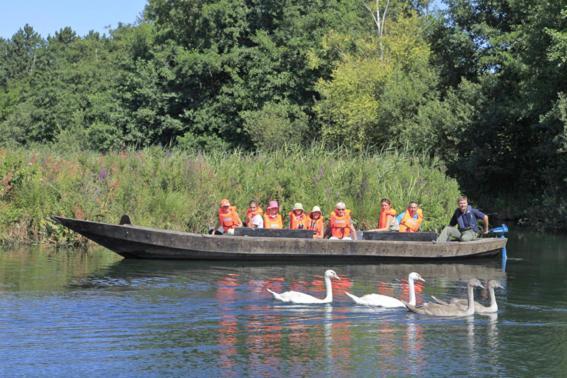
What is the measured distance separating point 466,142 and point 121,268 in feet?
76.7

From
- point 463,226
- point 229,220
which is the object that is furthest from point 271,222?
point 463,226

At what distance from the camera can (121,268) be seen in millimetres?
21109

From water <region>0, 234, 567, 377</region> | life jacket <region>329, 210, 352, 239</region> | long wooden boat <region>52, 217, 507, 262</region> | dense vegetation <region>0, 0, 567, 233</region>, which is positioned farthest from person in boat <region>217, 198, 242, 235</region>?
dense vegetation <region>0, 0, 567, 233</region>

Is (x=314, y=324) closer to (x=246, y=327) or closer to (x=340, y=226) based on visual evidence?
(x=246, y=327)

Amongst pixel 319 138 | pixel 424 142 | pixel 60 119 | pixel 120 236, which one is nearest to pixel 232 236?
pixel 120 236

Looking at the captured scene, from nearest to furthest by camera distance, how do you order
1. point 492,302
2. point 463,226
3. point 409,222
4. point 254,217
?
1. point 492,302
2. point 254,217
3. point 409,222
4. point 463,226

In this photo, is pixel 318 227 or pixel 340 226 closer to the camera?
pixel 340 226

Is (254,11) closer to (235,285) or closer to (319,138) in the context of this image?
(319,138)

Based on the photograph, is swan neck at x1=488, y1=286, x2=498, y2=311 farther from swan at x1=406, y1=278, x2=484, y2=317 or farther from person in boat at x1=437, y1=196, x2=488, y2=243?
person in boat at x1=437, y1=196, x2=488, y2=243

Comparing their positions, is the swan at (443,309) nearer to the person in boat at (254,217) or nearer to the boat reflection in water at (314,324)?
the boat reflection in water at (314,324)

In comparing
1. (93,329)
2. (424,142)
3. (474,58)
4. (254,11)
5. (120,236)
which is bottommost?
(93,329)

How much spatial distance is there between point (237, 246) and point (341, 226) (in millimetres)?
2544

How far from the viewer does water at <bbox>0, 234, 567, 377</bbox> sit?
41.3 ft

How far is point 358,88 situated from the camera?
152 feet
